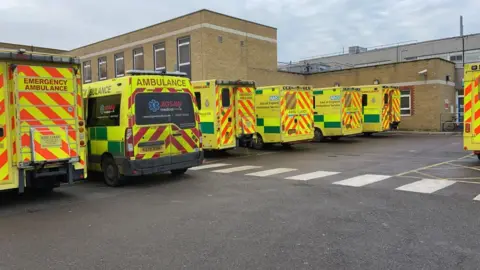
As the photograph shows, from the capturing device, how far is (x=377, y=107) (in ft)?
75.5

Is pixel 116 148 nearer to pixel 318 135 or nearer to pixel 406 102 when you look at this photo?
pixel 318 135

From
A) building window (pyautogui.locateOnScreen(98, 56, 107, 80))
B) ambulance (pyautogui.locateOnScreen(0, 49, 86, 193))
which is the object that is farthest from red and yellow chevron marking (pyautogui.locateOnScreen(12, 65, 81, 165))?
building window (pyautogui.locateOnScreen(98, 56, 107, 80))

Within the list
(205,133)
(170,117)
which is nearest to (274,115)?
(205,133)

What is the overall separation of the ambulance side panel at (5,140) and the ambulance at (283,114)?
1073 cm

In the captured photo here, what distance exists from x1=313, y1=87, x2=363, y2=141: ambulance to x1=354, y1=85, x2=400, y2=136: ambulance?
1.48m

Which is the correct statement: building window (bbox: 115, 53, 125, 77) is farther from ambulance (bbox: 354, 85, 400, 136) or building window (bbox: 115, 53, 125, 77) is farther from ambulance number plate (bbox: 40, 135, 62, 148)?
ambulance number plate (bbox: 40, 135, 62, 148)

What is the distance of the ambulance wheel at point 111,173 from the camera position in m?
9.81

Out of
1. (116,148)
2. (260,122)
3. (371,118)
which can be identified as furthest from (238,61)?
(116,148)

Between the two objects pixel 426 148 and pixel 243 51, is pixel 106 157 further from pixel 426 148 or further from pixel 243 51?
pixel 243 51

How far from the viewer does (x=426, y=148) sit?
17078 mm

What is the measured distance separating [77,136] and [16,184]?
4.60 ft

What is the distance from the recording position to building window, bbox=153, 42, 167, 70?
93.3 ft

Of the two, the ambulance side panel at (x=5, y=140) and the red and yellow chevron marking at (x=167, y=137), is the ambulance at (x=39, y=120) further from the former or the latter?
the red and yellow chevron marking at (x=167, y=137)

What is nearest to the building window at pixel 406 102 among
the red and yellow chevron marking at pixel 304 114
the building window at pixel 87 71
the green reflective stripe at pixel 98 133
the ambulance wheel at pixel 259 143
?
the red and yellow chevron marking at pixel 304 114
